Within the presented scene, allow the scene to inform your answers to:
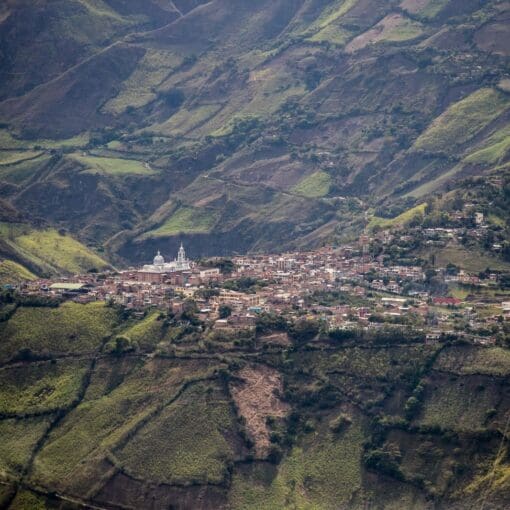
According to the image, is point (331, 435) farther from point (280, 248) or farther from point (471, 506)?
point (280, 248)

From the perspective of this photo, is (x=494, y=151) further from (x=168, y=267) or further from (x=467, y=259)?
(x=168, y=267)

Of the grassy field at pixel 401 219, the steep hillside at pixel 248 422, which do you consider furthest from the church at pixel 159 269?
the grassy field at pixel 401 219

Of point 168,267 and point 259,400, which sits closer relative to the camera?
point 259,400

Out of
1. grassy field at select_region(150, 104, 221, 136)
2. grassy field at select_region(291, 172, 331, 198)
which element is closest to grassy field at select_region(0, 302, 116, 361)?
grassy field at select_region(291, 172, 331, 198)

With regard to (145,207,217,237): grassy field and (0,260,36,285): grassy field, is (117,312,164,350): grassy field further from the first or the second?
(145,207,217,237): grassy field

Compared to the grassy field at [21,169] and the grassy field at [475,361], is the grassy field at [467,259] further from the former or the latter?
the grassy field at [21,169]

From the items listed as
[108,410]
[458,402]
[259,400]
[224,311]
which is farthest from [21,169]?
[458,402]
